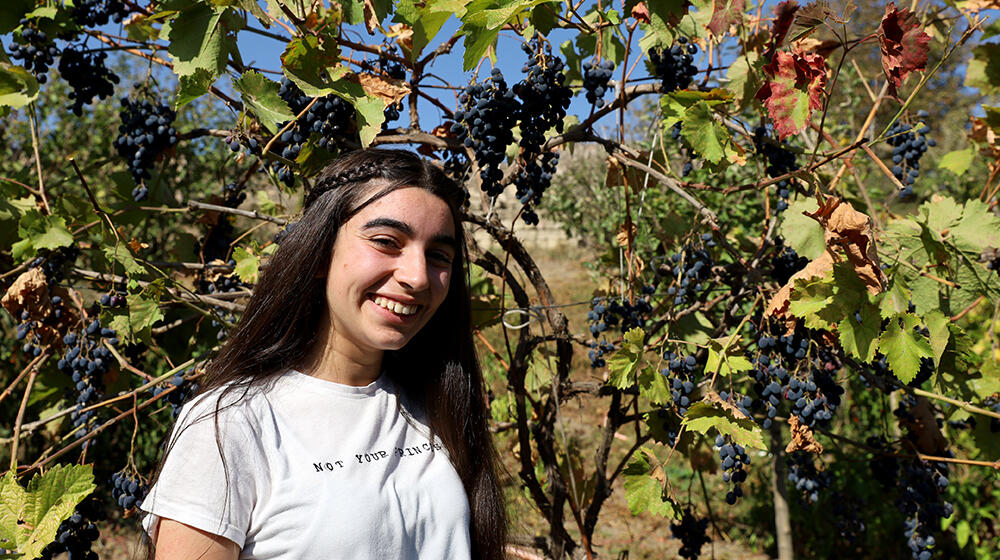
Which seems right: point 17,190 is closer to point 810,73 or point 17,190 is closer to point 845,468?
point 810,73

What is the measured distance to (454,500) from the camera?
1521mm

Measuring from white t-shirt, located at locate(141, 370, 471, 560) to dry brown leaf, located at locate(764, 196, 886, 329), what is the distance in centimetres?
96

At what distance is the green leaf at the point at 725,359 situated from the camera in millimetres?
1804

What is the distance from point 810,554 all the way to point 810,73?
3.48 meters

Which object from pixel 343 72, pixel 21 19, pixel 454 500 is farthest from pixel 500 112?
pixel 21 19

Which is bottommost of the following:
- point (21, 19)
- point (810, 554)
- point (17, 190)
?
point (810, 554)

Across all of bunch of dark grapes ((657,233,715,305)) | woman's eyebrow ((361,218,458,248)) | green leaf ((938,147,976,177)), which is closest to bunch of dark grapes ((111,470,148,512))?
woman's eyebrow ((361,218,458,248))

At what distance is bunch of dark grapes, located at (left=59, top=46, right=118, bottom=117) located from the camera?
2.26 meters

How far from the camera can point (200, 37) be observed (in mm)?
1816

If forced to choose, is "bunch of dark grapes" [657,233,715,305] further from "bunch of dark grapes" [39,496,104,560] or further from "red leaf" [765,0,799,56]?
"bunch of dark grapes" [39,496,104,560]

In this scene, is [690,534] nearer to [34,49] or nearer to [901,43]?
[901,43]

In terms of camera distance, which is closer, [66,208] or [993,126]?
[993,126]

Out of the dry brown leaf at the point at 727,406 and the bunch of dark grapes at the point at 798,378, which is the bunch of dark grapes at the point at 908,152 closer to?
the bunch of dark grapes at the point at 798,378

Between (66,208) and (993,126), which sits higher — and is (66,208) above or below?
below
